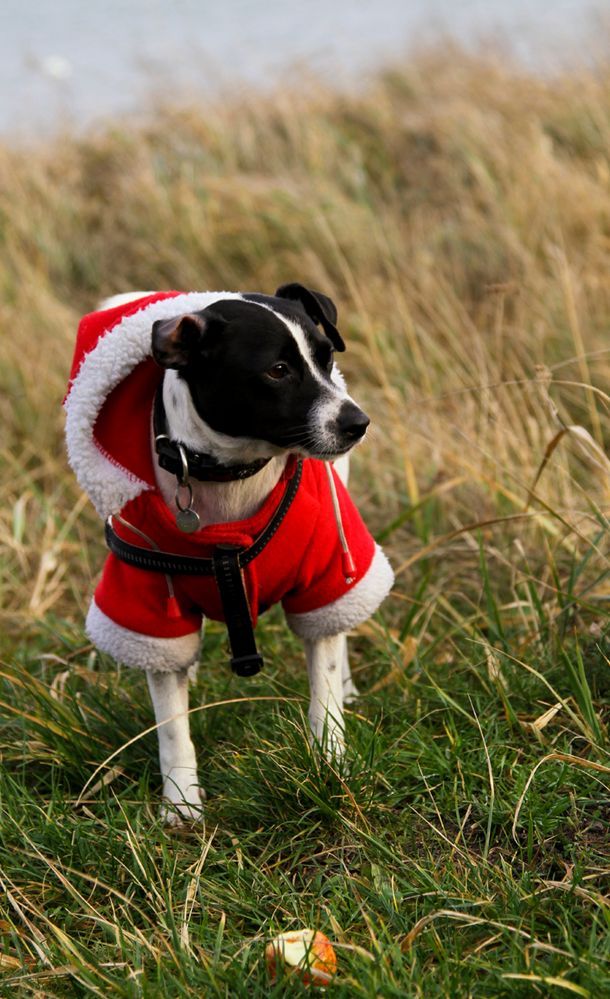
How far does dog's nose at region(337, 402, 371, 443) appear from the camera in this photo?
2537 mm

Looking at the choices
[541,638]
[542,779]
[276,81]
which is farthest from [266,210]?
[542,779]

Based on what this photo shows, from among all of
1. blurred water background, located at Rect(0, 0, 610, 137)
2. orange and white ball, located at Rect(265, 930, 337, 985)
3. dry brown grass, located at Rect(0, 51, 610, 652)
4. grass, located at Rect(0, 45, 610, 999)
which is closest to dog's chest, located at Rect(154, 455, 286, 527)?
grass, located at Rect(0, 45, 610, 999)

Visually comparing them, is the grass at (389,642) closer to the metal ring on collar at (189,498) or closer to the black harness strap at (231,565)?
the black harness strap at (231,565)

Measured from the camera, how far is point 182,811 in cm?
290

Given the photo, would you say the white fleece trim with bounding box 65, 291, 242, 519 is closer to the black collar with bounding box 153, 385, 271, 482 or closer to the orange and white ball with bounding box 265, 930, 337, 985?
the black collar with bounding box 153, 385, 271, 482

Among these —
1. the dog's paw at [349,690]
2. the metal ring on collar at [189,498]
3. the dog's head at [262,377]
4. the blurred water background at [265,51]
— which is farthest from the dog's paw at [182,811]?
the blurred water background at [265,51]

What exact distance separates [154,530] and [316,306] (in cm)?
67

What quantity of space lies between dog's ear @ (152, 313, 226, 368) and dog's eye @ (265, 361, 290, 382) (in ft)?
0.47

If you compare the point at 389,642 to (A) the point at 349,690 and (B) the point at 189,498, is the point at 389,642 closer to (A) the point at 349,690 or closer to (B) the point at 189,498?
(A) the point at 349,690

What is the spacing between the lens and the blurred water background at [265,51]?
28.1ft

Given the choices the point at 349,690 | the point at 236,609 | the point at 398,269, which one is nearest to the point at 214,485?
the point at 236,609

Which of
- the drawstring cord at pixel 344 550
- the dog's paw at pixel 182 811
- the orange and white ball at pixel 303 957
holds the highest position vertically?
the drawstring cord at pixel 344 550

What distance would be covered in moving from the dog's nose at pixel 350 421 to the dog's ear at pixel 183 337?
32cm

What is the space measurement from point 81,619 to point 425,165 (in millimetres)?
4071
